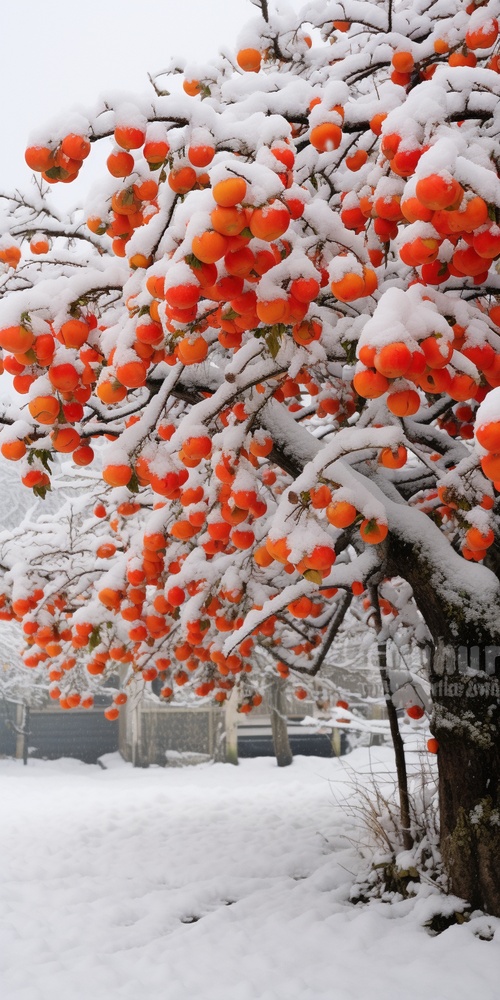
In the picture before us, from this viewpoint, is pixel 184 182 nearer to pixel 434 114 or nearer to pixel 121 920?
pixel 434 114

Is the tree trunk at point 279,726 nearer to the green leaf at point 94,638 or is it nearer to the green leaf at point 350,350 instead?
the green leaf at point 94,638

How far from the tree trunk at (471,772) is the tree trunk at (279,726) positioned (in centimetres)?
960

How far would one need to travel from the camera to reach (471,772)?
3.51 meters

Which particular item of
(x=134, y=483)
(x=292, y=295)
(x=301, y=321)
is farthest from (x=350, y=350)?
(x=134, y=483)

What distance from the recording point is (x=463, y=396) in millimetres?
2014

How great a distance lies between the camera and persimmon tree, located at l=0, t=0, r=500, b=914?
5.89ft

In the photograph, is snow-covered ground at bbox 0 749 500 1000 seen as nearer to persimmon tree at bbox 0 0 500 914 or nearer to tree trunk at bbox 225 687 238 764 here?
persimmon tree at bbox 0 0 500 914

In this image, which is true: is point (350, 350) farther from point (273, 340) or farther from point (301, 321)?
point (273, 340)

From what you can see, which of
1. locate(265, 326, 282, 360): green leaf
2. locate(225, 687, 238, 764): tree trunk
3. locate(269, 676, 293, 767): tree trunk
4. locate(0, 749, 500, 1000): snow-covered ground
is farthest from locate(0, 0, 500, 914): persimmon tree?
locate(225, 687, 238, 764): tree trunk

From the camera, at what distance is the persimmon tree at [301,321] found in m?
1.80

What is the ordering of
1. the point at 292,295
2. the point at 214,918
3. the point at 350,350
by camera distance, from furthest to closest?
the point at 214,918 → the point at 350,350 → the point at 292,295

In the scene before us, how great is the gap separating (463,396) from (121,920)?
12.9ft

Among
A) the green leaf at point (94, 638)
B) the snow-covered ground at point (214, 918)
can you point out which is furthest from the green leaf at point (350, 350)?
the green leaf at point (94, 638)

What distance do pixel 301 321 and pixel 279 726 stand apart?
12411 mm
